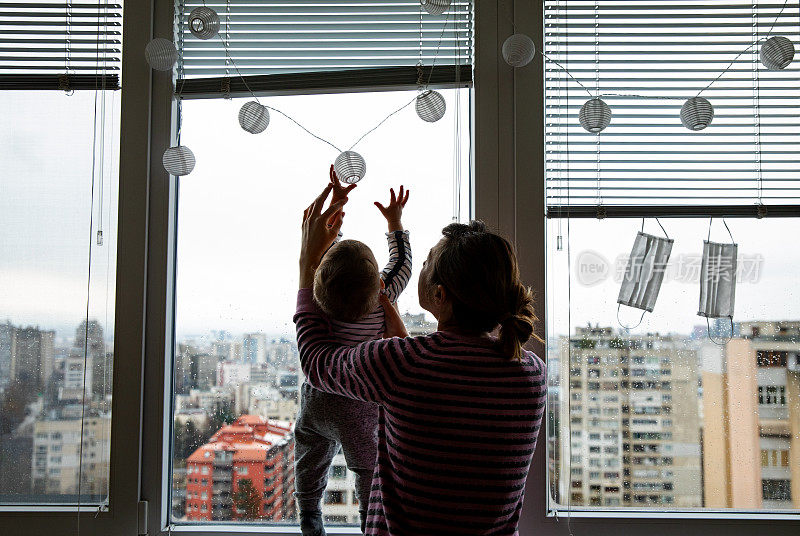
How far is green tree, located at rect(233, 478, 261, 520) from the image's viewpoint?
1693 millimetres

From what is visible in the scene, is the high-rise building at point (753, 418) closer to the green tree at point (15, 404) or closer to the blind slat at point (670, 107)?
the blind slat at point (670, 107)

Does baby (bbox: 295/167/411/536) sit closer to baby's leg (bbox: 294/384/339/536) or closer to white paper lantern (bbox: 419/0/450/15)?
baby's leg (bbox: 294/384/339/536)

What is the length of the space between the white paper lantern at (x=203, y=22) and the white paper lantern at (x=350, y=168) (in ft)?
1.37

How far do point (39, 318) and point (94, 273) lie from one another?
0.21 metres

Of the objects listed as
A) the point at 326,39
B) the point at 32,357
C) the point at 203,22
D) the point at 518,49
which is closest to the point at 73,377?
the point at 32,357

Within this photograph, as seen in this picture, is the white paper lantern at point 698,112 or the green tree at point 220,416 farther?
the green tree at point 220,416

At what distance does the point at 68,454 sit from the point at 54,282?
0.47m

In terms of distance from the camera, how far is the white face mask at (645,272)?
1.65m

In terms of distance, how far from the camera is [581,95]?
1.68 meters

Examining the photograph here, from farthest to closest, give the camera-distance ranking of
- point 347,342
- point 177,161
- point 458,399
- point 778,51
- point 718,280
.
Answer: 1. point 718,280
2. point 177,161
3. point 778,51
4. point 347,342
5. point 458,399

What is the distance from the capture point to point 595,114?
1473 mm

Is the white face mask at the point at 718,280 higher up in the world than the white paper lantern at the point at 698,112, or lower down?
lower down

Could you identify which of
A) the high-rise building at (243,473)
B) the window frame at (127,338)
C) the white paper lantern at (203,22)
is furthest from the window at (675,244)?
the window frame at (127,338)

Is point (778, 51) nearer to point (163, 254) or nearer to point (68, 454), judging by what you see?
point (163, 254)
